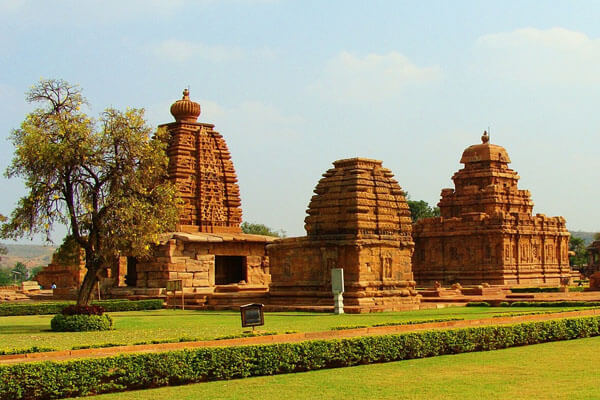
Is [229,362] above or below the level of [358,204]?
below

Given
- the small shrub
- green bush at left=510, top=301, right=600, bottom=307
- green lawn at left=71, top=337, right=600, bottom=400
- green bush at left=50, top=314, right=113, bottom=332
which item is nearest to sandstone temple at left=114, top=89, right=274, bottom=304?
green bush at left=510, top=301, right=600, bottom=307

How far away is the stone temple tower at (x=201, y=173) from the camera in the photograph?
35.3m

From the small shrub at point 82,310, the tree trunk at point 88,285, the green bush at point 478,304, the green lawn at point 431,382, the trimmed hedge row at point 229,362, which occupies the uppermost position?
the tree trunk at point 88,285

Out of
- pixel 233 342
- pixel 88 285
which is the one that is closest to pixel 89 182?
pixel 88 285

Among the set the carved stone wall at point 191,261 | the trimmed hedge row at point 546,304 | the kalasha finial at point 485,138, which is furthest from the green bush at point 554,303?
the kalasha finial at point 485,138

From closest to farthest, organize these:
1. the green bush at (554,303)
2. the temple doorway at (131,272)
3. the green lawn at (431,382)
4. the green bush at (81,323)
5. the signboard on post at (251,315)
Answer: the green lawn at (431,382), the signboard on post at (251,315), the green bush at (81,323), the green bush at (554,303), the temple doorway at (131,272)

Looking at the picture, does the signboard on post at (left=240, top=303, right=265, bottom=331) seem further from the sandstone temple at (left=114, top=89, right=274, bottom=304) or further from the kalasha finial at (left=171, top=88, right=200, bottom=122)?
the kalasha finial at (left=171, top=88, right=200, bottom=122)

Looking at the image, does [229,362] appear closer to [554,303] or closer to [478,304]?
[554,303]

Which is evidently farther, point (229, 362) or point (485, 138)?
point (485, 138)

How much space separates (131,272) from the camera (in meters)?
36.6

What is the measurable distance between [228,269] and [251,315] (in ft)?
75.0

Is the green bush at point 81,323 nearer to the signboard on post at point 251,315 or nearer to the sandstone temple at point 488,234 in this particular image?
the signboard on post at point 251,315

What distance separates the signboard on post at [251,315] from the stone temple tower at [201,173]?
20.4 metres

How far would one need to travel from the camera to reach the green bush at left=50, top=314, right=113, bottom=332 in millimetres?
18406
